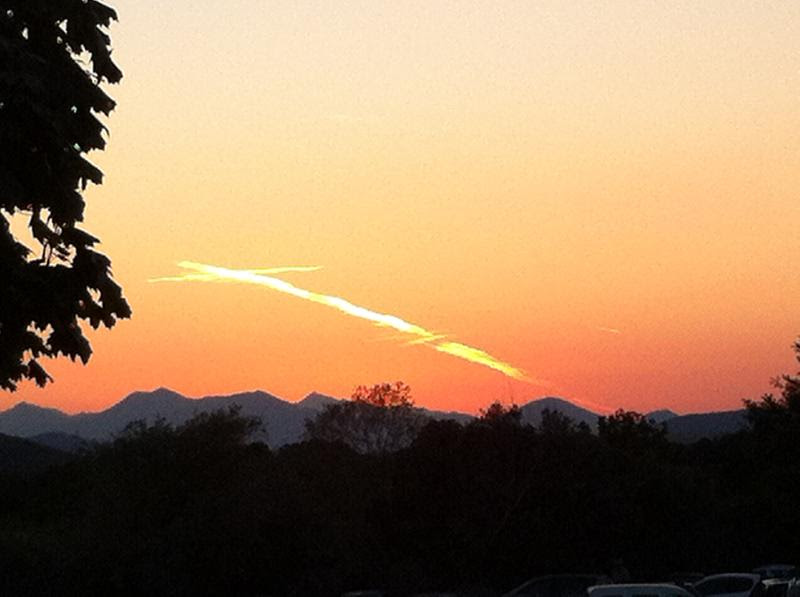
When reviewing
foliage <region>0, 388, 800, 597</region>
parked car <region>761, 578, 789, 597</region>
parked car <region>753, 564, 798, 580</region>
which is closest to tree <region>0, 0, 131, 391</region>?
parked car <region>761, 578, 789, 597</region>

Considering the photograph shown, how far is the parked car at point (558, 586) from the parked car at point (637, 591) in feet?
33.8

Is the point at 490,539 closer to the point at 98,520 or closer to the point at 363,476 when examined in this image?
the point at 363,476

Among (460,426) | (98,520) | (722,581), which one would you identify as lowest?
(722,581)

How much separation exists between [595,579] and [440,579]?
12240mm

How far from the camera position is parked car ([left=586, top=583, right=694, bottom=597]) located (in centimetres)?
3344

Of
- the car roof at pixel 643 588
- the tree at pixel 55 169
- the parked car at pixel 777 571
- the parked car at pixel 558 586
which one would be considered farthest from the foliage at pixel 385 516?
the tree at pixel 55 169

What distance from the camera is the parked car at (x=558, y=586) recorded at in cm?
4409

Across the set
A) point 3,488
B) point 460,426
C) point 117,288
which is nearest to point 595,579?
point 460,426

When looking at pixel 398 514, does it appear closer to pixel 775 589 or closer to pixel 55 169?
pixel 775 589

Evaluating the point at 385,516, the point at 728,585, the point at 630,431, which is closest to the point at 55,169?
the point at 728,585

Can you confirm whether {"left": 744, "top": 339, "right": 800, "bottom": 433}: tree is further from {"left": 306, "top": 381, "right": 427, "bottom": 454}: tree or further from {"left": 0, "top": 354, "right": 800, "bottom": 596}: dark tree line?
{"left": 306, "top": 381, "right": 427, "bottom": 454}: tree

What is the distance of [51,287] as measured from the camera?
49.1 feet

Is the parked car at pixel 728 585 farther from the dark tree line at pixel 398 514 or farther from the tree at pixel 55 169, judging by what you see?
the tree at pixel 55 169

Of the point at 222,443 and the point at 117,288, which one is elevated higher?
the point at 222,443
